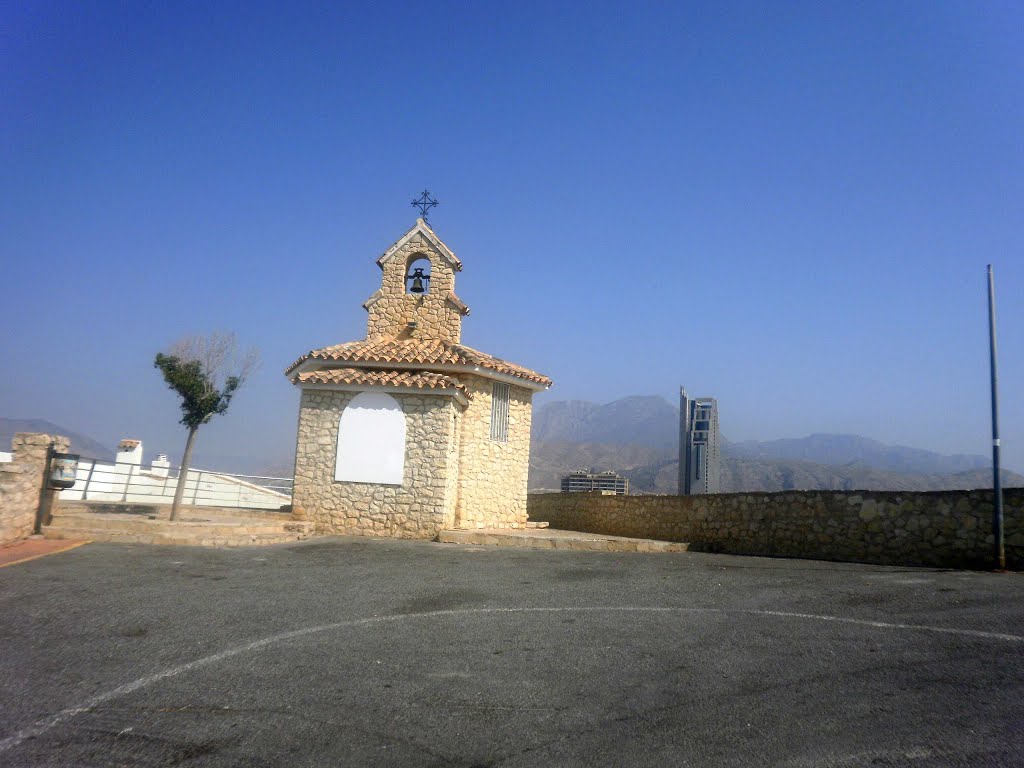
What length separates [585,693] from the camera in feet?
17.2

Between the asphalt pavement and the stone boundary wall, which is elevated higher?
the stone boundary wall

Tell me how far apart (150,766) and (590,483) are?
3363 cm

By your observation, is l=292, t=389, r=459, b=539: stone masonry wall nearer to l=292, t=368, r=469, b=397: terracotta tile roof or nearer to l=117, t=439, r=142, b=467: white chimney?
l=292, t=368, r=469, b=397: terracotta tile roof

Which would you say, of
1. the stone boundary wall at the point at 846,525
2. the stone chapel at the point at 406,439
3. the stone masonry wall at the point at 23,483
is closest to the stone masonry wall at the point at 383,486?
the stone chapel at the point at 406,439

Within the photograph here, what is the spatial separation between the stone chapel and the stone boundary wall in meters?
4.56

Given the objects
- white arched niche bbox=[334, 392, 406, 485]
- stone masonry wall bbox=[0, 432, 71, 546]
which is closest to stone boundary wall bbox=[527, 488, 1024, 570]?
white arched niche bbox=[334, 392, 406, 485]

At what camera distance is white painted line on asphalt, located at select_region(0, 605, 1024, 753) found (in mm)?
4605

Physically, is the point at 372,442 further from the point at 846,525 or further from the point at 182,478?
the point at 846,525

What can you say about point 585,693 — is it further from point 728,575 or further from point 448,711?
point 728,575

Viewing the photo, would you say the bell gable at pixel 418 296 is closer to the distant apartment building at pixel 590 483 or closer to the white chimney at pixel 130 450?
the white chimney at pixel 130 450

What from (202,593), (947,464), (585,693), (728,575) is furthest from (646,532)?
(947,464)

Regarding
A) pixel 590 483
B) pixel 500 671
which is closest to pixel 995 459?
pixel 500 671

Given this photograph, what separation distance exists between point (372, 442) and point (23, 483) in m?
6.61

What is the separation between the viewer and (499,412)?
62.3 ft
